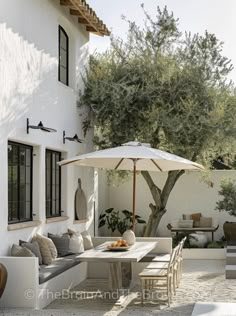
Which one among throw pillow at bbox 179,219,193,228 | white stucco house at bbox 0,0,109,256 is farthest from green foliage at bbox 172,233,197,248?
white stucco house at bbox 0,0,109,256

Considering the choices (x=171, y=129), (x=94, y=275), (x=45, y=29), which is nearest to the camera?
(x=45, y=29)

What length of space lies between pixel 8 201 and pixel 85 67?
20.6ft

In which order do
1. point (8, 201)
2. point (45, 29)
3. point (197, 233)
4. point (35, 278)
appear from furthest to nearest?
point (197, 233), point (45, 29), point (8, 201), point (35, 278)

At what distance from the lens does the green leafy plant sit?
22.0 meters

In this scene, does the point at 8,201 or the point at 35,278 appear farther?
the point at 8,201

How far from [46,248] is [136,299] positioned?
1.98m

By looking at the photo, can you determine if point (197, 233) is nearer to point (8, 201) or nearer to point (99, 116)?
point (99, 116)

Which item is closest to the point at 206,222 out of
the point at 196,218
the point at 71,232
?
the point at 196,218

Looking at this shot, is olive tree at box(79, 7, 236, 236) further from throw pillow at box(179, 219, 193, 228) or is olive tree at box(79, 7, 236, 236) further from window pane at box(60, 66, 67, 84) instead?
throw pillow at box(179, 219, 193, 228)

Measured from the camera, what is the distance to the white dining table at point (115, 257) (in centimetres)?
1086

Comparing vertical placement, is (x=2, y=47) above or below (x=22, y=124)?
above

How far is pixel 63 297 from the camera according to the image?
12.4 m

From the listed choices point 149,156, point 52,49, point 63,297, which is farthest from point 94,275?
point 52,49

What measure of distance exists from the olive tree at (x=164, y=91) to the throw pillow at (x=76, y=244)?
4.09m
